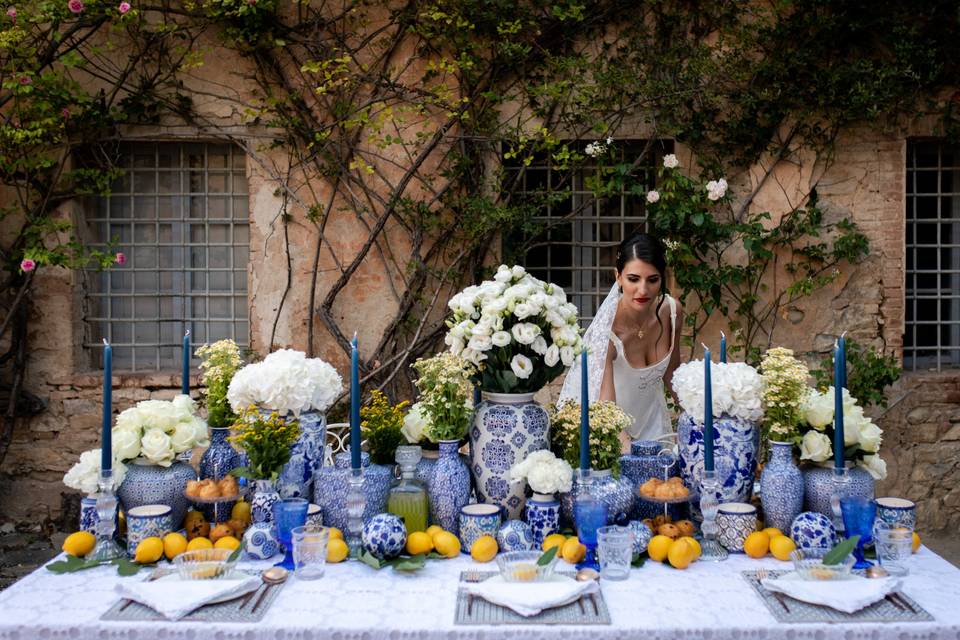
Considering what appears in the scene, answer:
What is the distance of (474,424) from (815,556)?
88 cm

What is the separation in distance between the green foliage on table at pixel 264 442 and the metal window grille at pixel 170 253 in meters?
3.19

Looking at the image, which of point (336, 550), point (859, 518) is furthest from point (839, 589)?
point (336, 550)

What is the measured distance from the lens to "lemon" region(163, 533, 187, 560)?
79.4 inches

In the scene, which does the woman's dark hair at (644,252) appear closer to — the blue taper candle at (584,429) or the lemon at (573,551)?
the blue taper candle at (584,429)

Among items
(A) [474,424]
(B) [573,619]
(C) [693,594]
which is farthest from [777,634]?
(A) [474,424]

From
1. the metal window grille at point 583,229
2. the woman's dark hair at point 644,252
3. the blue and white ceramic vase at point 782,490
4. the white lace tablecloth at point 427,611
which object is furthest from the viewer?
the metal window grille at point 583,229

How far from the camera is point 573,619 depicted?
1.70 metres

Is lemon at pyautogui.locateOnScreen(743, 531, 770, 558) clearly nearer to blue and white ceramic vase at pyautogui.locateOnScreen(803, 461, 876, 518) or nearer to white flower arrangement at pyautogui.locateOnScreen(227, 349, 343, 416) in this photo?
blue and white ceramic vase at pyautogui.locateOnScreen(803, 461, 876, 518)

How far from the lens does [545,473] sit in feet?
6.77

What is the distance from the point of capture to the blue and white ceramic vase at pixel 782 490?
2.12m

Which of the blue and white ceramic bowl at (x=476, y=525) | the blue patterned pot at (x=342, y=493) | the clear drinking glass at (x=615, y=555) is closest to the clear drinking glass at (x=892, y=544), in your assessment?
the clear drinking glass at (x=615, y=555)

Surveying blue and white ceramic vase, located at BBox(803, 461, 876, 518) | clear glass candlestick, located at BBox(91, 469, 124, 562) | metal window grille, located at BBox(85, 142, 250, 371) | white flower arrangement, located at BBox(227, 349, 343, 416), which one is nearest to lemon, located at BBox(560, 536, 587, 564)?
blue and white ceramic vase, located at BBox(803, 461, 876, 518)

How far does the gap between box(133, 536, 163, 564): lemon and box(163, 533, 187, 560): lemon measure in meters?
0.02

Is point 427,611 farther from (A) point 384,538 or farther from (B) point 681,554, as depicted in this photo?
(B) point 681,554
